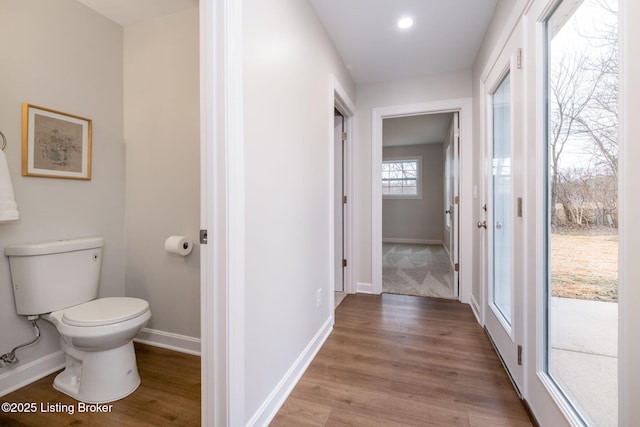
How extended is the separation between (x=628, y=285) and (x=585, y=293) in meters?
0.36

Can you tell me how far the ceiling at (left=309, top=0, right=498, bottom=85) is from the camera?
200cm

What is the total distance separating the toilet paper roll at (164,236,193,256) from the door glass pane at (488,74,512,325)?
2.04 m

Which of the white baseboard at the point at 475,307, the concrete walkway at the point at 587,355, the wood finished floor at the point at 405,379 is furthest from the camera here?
the white baseboard at the point at 475,307

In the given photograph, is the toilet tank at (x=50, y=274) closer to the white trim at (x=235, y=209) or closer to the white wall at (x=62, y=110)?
the white wall at (x=62, y=110)

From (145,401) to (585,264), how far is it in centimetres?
209

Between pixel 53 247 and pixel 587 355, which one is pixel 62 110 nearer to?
pixel 53 247

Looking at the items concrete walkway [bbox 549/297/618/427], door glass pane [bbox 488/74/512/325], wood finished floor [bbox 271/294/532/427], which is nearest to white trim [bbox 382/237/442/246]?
wood finished floor [bbox 271/294/532/427]

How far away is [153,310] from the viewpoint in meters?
2.10

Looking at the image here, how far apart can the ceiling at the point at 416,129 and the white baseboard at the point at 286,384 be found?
3418 millimetres

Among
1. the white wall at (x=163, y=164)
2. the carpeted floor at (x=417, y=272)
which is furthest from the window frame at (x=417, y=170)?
the white wall at (x=163, y=164)

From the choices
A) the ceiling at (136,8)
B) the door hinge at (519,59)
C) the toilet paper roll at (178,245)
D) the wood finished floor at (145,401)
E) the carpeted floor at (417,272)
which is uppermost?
the ceiling at (136,8)

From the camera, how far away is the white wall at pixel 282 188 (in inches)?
50.0

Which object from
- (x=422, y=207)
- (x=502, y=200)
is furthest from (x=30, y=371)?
(x=422, y=207)

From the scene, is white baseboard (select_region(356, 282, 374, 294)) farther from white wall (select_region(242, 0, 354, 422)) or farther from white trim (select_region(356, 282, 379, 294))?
white wall (select_region(242, 0, 354, 422))
